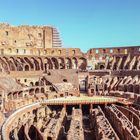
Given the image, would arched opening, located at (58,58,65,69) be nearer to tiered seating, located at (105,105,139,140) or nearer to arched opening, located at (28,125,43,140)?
tiered seating, located at (105,105,139,140)

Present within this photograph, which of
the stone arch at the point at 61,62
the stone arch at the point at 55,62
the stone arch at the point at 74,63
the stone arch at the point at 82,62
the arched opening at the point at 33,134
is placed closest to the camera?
the arched opening at the point at 33,134

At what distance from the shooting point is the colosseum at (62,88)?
103 ft

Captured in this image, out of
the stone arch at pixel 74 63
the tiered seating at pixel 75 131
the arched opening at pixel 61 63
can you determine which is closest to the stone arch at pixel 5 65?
the arched opening at pixel 61 63

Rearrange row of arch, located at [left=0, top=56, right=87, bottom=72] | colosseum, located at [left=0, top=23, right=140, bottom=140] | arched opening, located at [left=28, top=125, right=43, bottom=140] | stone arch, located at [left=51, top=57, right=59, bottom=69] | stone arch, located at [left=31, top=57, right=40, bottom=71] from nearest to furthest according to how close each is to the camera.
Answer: arched opening, located at [left=28, top=125, right=43, bottom=140] < colosseum, located at [left=0, top=23, right=140, bottom=140] < row of arch, located at [left=0, top=56, right=87, bottom=72] < stone arch, located at [left=31, top=57, right=40, bottom=71] < stone arch, located at [left=51, top=57, right=59, bottom=69]

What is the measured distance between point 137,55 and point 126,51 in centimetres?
309

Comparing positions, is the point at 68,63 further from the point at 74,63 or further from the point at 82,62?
the point at 82,62

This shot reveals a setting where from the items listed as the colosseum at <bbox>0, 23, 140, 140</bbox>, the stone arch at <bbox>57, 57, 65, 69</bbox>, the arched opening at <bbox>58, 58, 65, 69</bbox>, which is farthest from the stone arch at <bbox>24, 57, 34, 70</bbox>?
the arched opening at <bbox>58, 58, 65, 69</bbox>

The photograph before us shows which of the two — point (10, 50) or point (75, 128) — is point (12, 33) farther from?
point (75, 128)

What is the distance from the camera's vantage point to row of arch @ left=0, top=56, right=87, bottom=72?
57.8 meters

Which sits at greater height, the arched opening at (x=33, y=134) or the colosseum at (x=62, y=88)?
the colosseum at (x=62, y=88)

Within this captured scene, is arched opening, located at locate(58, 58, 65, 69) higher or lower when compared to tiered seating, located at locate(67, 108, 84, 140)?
higher

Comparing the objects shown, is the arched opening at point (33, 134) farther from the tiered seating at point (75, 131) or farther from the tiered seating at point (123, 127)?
the tiered seating at point (123, 127)

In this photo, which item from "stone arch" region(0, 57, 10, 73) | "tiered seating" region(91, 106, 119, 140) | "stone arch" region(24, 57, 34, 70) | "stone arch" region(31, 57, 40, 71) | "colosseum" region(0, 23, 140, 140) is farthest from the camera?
"stone arch" region(31, 57, 40, 71)

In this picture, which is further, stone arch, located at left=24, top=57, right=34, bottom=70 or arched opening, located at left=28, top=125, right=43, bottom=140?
stone arch, located at left=24, top=57, right=34, bottom=70
